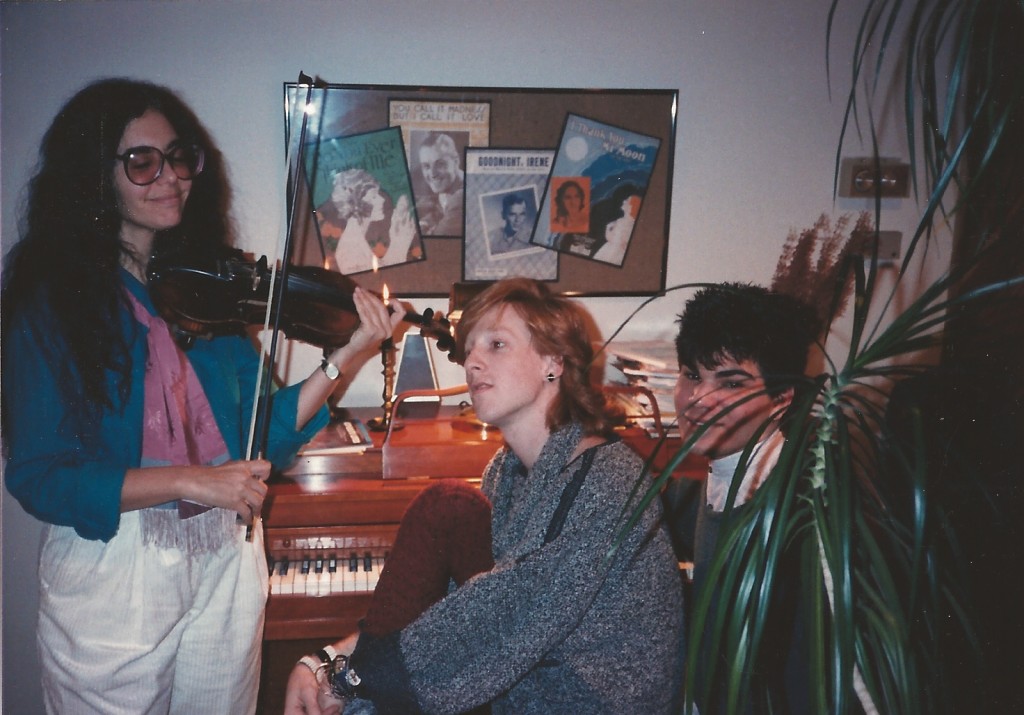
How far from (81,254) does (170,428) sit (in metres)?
0.40

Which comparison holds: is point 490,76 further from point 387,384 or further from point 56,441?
point 56,441

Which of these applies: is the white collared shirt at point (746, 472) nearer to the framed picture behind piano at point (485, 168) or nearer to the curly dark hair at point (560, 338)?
the curly dark hair at point (560, 338)

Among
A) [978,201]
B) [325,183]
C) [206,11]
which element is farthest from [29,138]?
[978,201]

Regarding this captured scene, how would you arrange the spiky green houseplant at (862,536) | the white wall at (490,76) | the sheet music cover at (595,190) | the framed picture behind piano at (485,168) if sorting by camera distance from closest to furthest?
the spiky green houseplant at (862,536) → the white wall at (490,76) → the framed picture behind piano at (485,168) → the sheet music cover at (595,190)

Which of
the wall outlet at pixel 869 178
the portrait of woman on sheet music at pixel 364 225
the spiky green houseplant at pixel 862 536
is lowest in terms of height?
the spiky green houseplant at pixel 862 536

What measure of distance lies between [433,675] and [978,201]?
248 cm

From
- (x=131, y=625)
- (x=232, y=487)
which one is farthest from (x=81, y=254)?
(x=131, y=625)

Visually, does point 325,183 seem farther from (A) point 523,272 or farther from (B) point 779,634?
(B) point 779,634

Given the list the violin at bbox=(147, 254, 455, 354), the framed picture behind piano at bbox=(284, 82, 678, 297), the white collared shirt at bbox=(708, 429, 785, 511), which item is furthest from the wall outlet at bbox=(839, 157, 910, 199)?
the violin at bbox=(147, 254, 455, 354)

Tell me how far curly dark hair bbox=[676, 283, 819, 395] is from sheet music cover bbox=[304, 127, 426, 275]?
3.63ft

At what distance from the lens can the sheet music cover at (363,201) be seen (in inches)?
88.0

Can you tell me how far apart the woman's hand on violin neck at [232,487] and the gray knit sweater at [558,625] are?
14.6 inches

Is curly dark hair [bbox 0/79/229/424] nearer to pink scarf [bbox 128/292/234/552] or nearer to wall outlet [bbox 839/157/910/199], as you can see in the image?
pink scarf [bbox 128/292/234/552]

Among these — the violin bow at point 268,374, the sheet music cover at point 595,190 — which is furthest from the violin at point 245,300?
the sheet music cover at point 595,190
